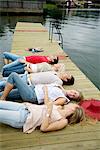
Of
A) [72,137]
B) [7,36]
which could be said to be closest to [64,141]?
[72,137]

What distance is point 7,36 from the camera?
66.9ft

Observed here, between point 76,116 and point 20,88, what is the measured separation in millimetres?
1317

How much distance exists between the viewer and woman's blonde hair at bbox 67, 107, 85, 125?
5.11 meters

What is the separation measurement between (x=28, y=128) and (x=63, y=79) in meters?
2.15

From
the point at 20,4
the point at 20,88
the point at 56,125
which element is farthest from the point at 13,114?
the point at 20,4

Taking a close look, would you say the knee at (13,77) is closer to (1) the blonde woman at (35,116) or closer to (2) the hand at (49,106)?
(1) the blonde woman at (35,116)

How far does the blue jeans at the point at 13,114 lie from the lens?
481 cm

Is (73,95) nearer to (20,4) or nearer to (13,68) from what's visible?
(13,68)

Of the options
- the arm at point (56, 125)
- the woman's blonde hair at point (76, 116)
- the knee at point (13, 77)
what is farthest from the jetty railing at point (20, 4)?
the arm at point (56, 125)

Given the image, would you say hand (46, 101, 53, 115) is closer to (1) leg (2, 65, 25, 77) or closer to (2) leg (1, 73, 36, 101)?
(2) leg (1, 73, 36, 101)

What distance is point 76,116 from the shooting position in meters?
5.19

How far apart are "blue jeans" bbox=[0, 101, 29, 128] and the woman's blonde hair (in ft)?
2.90

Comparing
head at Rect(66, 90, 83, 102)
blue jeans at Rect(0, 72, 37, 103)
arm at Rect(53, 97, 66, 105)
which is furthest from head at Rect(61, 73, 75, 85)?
arm at Rect(53, 97, 66, 105)

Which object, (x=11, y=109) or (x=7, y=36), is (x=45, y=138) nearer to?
(x=11, y=109)
